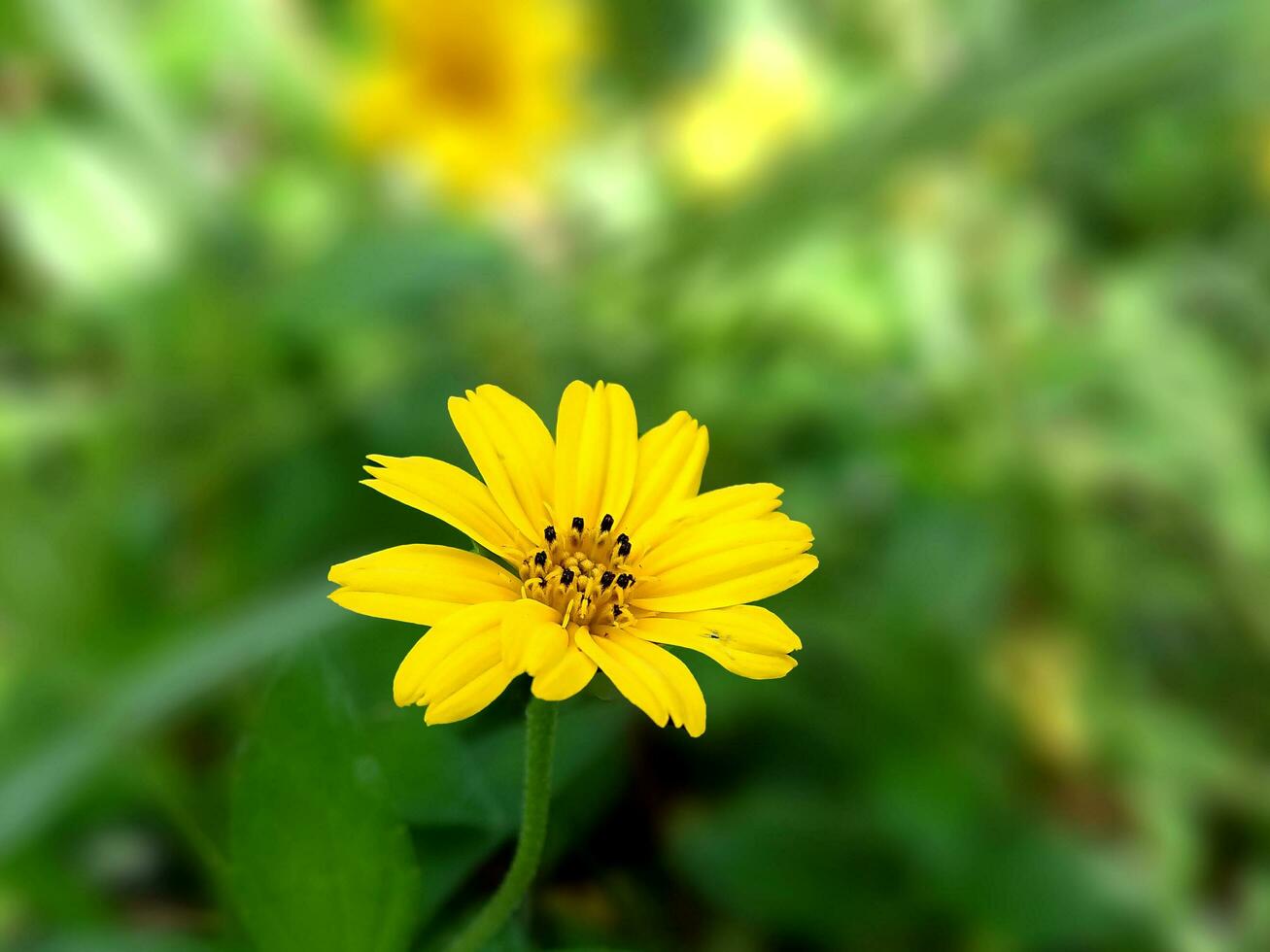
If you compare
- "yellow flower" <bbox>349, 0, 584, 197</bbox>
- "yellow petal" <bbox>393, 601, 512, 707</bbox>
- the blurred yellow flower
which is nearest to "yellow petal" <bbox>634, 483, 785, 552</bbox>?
"yellow petal" <bbox>393, 601, 512, 707</bbox>

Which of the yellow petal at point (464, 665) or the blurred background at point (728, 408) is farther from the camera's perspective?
the blurred background at point (728, 408)

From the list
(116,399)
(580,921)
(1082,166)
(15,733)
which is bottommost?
(580,921)

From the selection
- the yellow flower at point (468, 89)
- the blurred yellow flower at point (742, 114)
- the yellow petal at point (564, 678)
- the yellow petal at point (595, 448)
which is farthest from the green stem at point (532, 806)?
the blurred yellow flower at point (742, 114)

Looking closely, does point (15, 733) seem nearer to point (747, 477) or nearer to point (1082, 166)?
point (747, 477)

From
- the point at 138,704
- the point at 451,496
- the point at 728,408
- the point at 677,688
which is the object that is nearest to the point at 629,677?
the point at 677,688

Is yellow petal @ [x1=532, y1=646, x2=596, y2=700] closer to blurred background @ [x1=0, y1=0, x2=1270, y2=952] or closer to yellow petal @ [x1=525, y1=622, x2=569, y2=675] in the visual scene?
yellow petal @ [x1=525, y1=622, x2=569, y2=675]

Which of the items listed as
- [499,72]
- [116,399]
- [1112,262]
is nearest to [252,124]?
[499,72]

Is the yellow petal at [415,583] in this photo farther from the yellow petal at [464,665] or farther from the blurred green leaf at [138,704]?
the blurred green leaf at [138,704]
